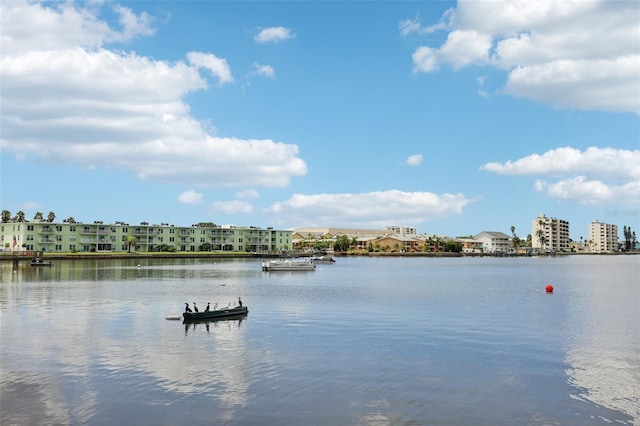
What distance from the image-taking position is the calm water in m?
23.5

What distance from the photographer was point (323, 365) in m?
31.2

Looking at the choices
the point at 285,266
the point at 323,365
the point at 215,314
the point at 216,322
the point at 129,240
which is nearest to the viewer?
the point at 323,365

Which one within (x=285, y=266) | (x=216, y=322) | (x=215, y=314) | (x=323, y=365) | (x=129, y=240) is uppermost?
(x=129, y=240)

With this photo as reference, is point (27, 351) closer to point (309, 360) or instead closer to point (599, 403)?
point (309, 360)

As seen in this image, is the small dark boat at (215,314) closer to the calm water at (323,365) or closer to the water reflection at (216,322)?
the water reflection at (216,322)

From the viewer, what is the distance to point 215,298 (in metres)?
67.3

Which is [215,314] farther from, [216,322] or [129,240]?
[129,240]

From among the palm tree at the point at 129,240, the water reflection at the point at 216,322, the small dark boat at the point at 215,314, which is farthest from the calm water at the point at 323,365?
the palm tree at the point at 129,240

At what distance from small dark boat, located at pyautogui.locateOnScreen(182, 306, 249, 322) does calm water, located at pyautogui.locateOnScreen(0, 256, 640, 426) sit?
1.19 m

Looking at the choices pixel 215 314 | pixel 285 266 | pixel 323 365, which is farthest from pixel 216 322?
pixel 285 266

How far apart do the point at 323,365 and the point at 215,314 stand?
1841cm

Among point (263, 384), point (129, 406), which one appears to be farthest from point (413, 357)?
point (129, 406)

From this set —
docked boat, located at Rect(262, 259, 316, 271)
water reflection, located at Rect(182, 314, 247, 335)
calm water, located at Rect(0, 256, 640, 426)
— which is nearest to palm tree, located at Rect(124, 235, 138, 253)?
docked boat, located at Rect(262, 259, 316, 271)

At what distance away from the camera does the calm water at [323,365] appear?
77.2 feet
